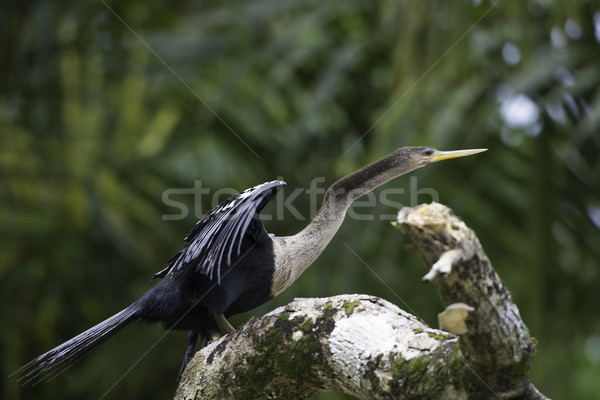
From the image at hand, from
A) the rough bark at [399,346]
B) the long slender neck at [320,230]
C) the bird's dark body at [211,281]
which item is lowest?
the rough bark at [399,346]

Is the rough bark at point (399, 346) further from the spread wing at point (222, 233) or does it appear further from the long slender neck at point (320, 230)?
the long slender neck at point (320, 230)

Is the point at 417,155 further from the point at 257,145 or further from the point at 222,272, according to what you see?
the point at 257,145

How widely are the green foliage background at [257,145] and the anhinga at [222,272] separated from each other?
240 cm

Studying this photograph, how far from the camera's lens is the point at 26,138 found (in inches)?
290

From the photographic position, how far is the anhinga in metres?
2.94

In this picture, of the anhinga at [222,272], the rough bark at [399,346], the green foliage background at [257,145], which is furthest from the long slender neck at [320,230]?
the green foliage background at [257,145]

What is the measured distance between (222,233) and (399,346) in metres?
1.04

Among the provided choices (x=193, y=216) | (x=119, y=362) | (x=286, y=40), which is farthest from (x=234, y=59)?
(x=119, y=362)

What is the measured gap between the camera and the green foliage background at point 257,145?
5.76m

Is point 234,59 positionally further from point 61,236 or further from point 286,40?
point 61,236

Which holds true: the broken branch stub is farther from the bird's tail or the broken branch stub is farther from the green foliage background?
the green foliage background

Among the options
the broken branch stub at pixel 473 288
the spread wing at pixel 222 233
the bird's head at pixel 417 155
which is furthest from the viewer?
the bird's head at pixel 417 155

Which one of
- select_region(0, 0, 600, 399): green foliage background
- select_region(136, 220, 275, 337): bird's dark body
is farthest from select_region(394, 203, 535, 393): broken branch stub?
select_region(0, 0, 600, 399): green foliage background

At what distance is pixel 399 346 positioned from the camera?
213 centimetres
